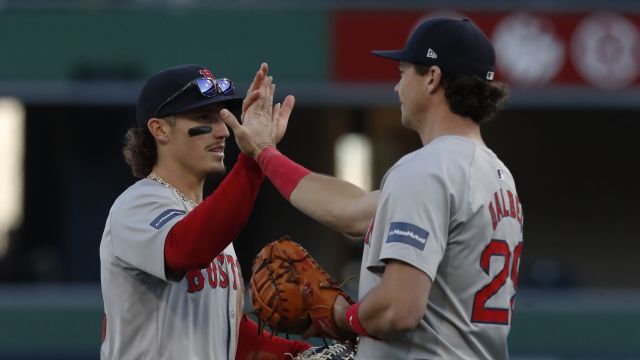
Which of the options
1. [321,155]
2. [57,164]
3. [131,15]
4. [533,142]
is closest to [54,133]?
[57,164]

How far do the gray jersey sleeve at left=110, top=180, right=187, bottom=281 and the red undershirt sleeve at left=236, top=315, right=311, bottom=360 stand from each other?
1.97 feet

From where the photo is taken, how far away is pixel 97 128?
13.6m

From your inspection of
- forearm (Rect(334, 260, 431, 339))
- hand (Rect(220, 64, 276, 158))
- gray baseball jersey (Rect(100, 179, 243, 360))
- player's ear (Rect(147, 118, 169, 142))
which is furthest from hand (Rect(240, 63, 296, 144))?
forearm (Rect(334, 260, 431, 339))

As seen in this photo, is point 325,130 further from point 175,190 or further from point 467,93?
point 467,93

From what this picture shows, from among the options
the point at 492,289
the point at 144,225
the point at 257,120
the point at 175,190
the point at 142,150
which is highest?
the point at 257,120

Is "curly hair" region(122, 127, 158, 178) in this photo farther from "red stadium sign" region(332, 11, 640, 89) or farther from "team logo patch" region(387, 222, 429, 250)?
Result: "red stadium sign" region(332, 11, 640, 89)

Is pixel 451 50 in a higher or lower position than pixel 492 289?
higher

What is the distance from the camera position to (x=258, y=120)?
3.81m

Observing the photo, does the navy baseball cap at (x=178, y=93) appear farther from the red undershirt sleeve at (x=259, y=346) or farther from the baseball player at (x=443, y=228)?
the red undershirt sleeve at (x=259, y=346)

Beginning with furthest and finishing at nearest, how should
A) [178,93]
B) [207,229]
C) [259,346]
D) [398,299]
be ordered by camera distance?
[259,346] → [178,93] → [207,229] → [398,299]

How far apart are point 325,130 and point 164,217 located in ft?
35.0

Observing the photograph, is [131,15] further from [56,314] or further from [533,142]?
[533,142]

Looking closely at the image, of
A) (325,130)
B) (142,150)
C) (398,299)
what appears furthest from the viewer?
(325,130)

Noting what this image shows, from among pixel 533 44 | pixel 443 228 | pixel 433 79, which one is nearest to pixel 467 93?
pixel 433 79
